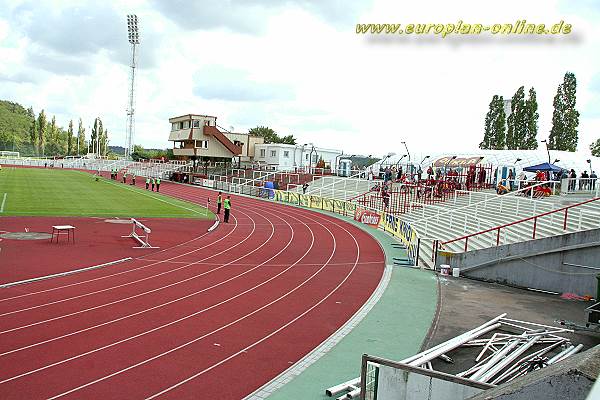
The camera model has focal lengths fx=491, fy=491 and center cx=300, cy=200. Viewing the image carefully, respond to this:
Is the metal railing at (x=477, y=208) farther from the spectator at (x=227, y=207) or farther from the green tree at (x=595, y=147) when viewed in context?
the green tree at (x=595, y=147)

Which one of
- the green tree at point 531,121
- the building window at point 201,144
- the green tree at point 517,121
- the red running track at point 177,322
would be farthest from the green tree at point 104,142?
the red running track at point 177,322

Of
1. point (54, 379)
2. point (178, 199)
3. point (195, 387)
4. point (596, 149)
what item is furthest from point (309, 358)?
point (596, 149)

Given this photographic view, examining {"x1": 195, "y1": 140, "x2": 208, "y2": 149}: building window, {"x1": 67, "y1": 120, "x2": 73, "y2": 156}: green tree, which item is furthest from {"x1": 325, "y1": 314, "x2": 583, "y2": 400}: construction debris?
{"x1": 67, "y1": 120, "x2": 73, "y2": 156}: green tree

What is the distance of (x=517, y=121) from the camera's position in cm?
5544

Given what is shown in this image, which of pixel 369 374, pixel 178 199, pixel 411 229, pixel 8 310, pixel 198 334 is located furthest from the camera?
pixel 178 199

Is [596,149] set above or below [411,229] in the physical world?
above

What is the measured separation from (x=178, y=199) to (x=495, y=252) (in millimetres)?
30250

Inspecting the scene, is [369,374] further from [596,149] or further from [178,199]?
[596,149]

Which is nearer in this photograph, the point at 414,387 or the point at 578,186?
the point at 414,387

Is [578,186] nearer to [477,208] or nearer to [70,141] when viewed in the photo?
Result: [477,208]

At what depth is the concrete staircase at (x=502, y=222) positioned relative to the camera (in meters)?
16.8

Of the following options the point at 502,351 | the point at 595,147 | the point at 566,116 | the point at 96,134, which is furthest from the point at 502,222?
the point at 96,134

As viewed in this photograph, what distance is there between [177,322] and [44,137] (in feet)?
414

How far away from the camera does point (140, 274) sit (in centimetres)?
1409
